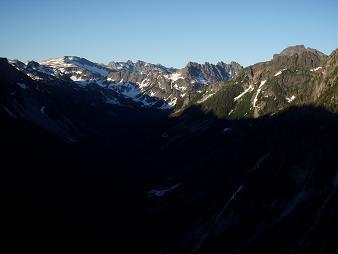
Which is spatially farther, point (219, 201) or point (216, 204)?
point (219, 201)

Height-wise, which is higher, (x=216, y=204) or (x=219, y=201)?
(x=219, y=201)

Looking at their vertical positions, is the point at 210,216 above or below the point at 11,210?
below

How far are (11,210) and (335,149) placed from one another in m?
68.1

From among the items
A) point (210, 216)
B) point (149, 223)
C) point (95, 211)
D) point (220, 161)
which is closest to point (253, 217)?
point (210, 216)

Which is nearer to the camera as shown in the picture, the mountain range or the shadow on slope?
the shadow on slope

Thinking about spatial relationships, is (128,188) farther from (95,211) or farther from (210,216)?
(210,216)

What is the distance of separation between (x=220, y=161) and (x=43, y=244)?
85.0m

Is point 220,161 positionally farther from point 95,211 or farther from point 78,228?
point 78,228

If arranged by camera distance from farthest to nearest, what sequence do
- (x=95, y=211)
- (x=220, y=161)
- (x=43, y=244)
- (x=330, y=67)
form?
(x=220, y=161)
(x=330, y=67)
(x=95, y=211)
(x=43, y=244)

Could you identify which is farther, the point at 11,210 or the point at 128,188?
the point at 128,188

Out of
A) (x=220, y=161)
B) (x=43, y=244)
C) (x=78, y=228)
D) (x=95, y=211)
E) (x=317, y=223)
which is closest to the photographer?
(x=317, y=223)

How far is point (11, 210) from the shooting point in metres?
119

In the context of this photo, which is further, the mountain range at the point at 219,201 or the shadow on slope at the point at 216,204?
the mountain range at the point at 219,201

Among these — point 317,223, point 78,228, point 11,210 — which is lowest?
point 317,223
